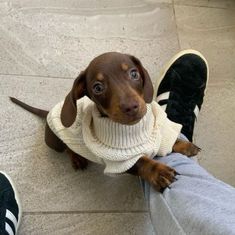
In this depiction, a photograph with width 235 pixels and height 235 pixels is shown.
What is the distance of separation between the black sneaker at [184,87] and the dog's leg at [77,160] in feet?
1.12

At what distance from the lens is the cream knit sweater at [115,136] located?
1.25 metres

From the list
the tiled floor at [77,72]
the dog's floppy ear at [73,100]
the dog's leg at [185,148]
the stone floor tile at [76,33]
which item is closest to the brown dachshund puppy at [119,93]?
the dog's floppy ear at [73,100]

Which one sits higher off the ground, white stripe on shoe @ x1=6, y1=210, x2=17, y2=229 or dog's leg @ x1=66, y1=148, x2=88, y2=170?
dog's leg @ x1=66, y1=148, x2=88, y2=170

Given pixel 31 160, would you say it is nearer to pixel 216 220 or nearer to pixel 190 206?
pixel 190 206

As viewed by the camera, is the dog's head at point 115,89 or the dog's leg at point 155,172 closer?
the dog's head at point 115,89

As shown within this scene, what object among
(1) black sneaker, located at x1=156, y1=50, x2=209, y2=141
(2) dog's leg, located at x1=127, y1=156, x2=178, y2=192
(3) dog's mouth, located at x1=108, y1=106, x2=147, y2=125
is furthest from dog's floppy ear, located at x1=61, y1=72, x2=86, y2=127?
(1) black sneaker, located at x1=156, y1=50, x2=209, y2=141

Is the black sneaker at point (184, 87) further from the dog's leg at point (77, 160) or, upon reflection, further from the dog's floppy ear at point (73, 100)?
the dog's floppy ear at point (73, 100)

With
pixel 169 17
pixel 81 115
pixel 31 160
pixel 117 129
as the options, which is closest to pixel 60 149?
pixel 31 160

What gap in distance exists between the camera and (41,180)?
1542 millimetres

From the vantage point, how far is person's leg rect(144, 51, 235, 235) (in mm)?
1008

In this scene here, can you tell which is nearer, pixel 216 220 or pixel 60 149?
pixel 216 220

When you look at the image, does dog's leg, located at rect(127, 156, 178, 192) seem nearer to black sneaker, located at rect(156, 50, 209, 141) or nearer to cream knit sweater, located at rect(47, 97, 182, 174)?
cream knit sweater, located at rect(47, 97, 182, 174)

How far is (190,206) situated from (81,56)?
35.5 inches

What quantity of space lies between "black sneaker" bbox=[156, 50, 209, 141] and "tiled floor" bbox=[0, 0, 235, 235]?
11cm
